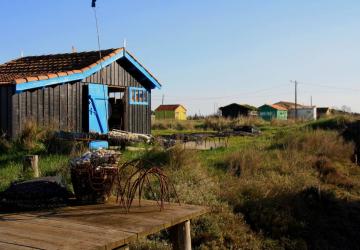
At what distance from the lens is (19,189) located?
4.42 metres

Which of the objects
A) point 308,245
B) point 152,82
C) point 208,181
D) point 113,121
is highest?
point 152,82

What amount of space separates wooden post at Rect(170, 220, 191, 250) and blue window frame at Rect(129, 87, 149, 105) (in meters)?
13.9

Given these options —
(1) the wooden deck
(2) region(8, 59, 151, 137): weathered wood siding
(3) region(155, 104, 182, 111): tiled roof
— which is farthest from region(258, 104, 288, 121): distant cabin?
(1) the wooden deck

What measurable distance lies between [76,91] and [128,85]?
119 inches

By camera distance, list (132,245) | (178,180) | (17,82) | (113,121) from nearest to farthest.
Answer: (132,245) < (178,180) < (17,82) < (113,121)

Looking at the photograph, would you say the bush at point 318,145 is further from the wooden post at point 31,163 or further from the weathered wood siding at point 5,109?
the wooden post at point 31,163

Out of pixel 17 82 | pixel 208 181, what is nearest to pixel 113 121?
pixel 17 82

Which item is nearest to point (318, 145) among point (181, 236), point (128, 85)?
point (128, 85)

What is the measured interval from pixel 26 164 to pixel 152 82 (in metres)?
11.2

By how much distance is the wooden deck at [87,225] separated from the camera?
319cm

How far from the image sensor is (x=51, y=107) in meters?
14.4

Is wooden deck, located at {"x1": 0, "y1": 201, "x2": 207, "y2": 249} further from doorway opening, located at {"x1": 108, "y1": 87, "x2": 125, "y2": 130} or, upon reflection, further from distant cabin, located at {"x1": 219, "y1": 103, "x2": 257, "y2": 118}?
distant cabin, located at {"x1": 219, "y1": 103, "x2": 257, "y2": 118}

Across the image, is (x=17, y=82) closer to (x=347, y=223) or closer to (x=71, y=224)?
(x=347, y=223)

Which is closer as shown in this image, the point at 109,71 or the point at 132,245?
the point at 132,245
